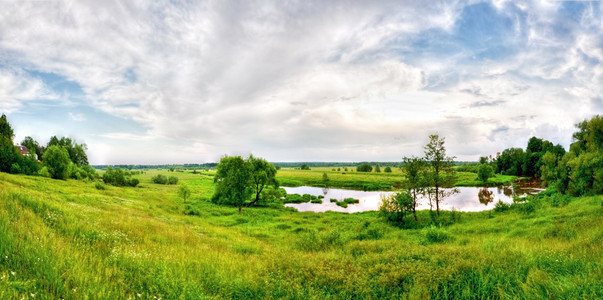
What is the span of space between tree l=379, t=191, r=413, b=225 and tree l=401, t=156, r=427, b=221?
24.4 inches

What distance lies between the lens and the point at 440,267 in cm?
733

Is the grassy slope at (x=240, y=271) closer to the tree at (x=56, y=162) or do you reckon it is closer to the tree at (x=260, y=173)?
the tree at (x=260, y=173)

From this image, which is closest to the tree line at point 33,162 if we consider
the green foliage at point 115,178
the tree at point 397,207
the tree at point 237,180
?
the green foliage at point 115,178

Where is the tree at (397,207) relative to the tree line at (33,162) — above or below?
below

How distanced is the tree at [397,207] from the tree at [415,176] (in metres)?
0.62

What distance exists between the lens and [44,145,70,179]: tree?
50219 mm

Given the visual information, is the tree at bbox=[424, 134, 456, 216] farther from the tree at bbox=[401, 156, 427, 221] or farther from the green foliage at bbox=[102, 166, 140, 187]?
the green foliage at bbox=[102, 166, 140, 187]

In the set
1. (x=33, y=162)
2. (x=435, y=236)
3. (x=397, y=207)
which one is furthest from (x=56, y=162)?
(x=435, y=236)

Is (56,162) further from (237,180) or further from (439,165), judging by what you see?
(439,165)

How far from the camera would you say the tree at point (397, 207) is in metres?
24.7

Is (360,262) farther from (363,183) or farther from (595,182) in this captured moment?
(363,183)

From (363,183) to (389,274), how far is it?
3044 inches

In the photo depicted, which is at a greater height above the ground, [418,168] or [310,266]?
[418,168]

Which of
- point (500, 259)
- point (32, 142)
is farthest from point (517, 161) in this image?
point (32, 142)
